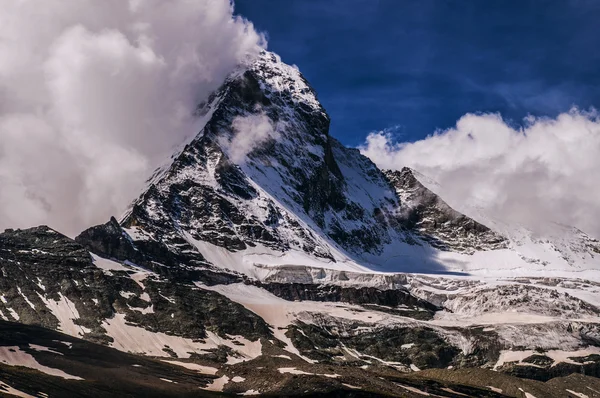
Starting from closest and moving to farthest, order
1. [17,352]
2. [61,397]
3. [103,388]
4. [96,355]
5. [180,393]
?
[61,397] → [103,388] → [180,393] → [17,352] → [96,355]

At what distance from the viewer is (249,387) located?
187000 mm

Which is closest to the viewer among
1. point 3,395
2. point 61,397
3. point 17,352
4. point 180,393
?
point 3,395

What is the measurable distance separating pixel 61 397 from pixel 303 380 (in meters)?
59.9

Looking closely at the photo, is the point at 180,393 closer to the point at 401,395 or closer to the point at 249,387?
the point at 249,387

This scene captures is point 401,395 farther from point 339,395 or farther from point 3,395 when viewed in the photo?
point 3,395

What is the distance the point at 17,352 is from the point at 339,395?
7035 centimetres

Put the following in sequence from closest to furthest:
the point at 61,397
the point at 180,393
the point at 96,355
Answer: the point at 61,397 < the point at 180,393 < the point at 96,355

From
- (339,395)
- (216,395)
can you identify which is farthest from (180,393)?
(339,395)

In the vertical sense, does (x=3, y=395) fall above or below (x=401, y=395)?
below

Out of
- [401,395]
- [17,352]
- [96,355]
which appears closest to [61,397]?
[17,352]

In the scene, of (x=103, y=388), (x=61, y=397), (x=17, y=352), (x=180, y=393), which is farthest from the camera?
(x=17, y=352)

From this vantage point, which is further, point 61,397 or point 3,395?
point 61,397

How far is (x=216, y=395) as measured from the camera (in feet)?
578

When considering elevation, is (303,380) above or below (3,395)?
above
